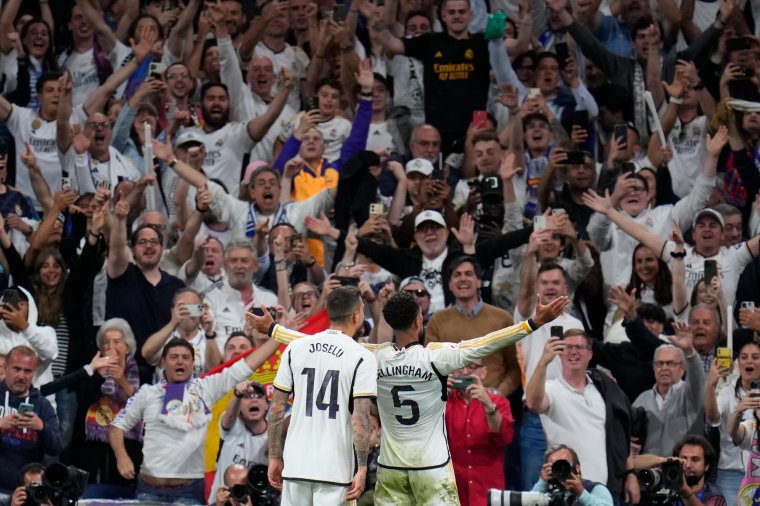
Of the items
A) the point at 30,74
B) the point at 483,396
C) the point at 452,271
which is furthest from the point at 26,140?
the point at 483,396

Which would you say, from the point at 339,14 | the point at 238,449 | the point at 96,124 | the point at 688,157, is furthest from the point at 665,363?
the point at 96,124

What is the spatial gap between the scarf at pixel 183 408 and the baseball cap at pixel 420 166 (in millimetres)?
3582

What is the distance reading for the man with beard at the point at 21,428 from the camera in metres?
13.8

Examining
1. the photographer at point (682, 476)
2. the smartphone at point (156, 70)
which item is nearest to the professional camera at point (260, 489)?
the photographer at point (682, 476)

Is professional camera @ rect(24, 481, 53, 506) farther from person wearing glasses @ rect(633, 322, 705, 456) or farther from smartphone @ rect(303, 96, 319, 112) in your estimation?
smartphone @ rect(303, 96, 319, 112)

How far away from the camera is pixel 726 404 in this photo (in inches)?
555

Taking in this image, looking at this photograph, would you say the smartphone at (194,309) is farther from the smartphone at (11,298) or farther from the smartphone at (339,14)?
the smartphone at (339,14)

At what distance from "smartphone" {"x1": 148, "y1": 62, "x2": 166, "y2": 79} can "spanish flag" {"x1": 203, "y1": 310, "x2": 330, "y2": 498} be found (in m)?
4.12

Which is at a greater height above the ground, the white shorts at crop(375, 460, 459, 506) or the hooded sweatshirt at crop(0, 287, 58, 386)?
the hooded sweatshirt at crop(0, 287, 58, 386)

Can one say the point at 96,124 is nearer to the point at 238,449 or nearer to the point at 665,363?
the point at 238,449

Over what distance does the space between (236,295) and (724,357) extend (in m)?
4.48

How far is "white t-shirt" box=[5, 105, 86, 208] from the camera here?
17656mm

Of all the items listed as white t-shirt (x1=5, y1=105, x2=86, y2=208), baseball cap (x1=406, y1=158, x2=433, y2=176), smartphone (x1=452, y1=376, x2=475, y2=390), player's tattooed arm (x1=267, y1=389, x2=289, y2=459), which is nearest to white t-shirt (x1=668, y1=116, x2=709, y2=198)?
baseball cap (x1=406, y1=158, x2=433, y2=176)

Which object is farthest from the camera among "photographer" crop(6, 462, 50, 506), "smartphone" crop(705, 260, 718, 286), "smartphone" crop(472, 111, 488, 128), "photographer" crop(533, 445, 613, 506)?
"smartphone" crop(472, 111, 488, 128)
